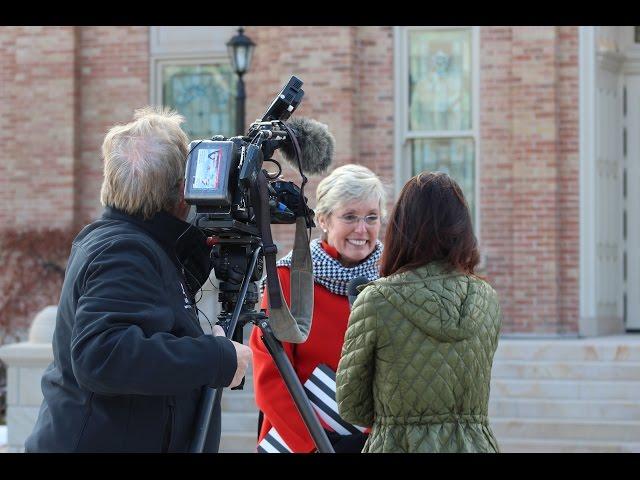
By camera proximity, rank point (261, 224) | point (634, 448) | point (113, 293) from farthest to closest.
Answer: point (634, 448), point (261, 224), point (113, 293)

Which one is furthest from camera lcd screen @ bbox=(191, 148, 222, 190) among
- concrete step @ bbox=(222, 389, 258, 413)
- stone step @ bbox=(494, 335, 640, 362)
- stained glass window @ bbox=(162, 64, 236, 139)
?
stained glass window @ bbox=(162, 64, 236, 139)

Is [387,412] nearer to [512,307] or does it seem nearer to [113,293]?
[113,293]

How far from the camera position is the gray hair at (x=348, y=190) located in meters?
3.81

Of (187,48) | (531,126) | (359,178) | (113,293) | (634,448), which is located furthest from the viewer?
(187,48)

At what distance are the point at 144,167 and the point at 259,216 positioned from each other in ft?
1.08

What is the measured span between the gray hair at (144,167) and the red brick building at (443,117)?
28.3 feet

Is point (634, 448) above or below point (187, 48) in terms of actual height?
below

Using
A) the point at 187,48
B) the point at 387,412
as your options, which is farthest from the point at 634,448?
the point at 187,48

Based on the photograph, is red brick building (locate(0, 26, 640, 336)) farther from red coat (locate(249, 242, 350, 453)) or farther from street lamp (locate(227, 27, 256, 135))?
red coat (locate(249, 242, 350, 453))

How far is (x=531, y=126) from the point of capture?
36.2 ft

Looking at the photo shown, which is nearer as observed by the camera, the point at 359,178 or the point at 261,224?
the point at 261,224

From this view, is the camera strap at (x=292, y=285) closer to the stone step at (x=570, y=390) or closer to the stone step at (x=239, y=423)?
the stone step at (x=239, y=423)

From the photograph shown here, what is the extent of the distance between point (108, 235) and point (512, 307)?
8.80 metres
